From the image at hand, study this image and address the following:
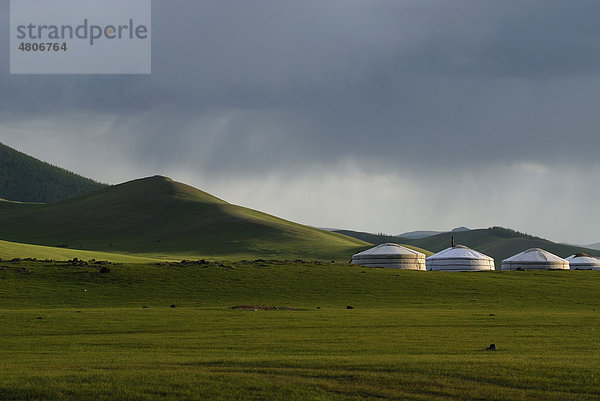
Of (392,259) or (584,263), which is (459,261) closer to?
(392,259)

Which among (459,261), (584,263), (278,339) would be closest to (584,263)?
(584,263)

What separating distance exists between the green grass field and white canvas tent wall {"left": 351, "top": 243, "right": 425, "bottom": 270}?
2301cm

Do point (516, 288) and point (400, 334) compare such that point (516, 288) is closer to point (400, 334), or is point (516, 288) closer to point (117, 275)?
point (117, 275)

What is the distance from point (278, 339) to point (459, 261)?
7757 cm

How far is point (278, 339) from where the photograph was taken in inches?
1250

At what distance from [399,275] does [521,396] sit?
6189 cm

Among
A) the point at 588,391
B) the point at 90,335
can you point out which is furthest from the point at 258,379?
the point at 90,335

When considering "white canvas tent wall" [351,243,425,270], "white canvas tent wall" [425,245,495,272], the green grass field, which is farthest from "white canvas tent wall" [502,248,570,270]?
the green grass field

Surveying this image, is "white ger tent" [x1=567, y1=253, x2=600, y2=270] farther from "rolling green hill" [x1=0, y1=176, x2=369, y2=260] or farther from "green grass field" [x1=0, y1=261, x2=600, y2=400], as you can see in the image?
"green grass field" [x1=0, y1=261, x2=600, y2=400]

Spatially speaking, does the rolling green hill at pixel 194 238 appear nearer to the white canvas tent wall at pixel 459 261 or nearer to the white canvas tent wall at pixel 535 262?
the white canvas tent wall at pixel 535 262

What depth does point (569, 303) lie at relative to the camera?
64625 millimetres

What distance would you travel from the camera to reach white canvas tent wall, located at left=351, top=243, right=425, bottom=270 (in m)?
98.8

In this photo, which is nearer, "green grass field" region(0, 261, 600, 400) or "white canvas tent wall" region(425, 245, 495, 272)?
"green grass field" region(0, 261, 600, 400)

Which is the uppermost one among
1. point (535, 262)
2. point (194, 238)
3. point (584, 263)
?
point (194, 238)
